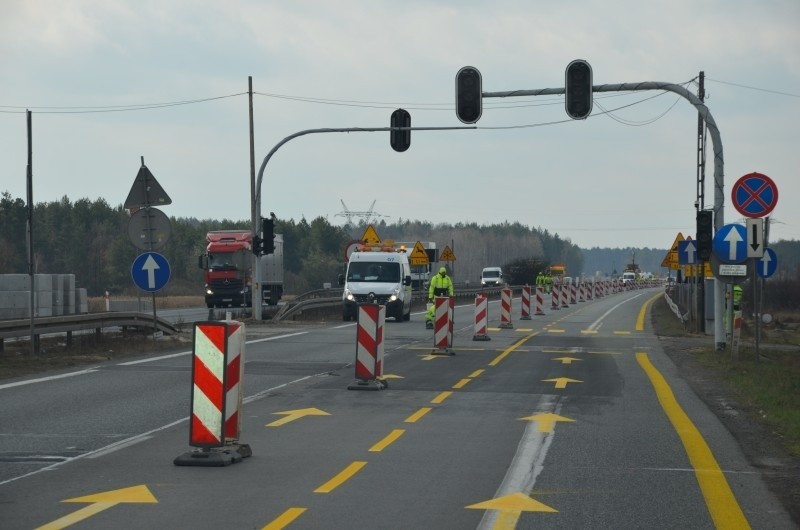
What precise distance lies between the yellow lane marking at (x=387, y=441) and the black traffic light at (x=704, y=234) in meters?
13.1

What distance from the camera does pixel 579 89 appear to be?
21969mm

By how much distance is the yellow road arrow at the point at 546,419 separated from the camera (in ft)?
39.2

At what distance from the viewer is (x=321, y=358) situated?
21.8 m

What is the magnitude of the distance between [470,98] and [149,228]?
6958 mm

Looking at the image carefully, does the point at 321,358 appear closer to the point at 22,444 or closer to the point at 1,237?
the point at 22,444

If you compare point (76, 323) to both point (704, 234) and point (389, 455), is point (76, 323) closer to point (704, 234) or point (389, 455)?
point (704, 234)

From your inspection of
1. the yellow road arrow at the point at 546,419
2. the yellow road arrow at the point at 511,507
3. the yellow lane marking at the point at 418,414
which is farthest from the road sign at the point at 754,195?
the yellow road arrow at the point at 511,507

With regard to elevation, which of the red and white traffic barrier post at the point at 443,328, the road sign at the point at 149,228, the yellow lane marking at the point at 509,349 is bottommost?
the yellow lane marking at the point at 509,349

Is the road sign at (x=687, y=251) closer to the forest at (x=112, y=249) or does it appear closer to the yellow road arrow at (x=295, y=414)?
the yellow road arrow at (x=295, y=414)

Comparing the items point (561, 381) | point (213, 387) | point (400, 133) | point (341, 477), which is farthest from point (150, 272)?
point (341, 477)

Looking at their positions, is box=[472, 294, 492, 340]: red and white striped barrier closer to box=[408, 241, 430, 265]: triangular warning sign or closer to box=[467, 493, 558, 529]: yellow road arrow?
box=[467, 493, 558, 529]: yellow road arrow

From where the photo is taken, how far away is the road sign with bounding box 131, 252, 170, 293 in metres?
21.8

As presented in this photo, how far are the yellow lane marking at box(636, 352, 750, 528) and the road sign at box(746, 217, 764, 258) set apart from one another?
5143 millimetres

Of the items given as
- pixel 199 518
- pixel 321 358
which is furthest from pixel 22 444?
pixel 321 358
